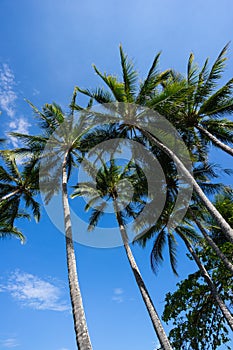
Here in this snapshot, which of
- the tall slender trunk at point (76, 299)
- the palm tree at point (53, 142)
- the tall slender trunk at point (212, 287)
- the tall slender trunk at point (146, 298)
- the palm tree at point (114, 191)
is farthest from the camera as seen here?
the palm tree at point (114, 191)

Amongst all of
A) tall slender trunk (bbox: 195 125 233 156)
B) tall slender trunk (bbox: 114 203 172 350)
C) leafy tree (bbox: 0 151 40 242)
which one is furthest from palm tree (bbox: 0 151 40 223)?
tall slender trunk (bbox: 195 125 233 156)

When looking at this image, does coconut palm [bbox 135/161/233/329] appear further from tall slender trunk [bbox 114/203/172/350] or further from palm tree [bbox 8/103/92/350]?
palm tree [bbox 8/103/92/350]

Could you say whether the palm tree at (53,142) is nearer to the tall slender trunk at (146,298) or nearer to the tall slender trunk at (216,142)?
the tall slender trunk at (146,298)

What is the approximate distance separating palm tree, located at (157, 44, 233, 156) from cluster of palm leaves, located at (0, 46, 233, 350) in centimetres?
4

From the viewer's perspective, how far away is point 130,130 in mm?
12484

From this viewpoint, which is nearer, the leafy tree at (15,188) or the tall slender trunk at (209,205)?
the tall slender trunk at (209,205)

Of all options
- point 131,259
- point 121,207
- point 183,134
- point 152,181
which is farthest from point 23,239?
point 183,134

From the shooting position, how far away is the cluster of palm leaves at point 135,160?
10820 mm

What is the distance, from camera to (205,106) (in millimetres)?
11664

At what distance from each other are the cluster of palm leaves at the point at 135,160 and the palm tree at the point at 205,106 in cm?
4

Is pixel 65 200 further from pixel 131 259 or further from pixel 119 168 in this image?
pixel 119 168

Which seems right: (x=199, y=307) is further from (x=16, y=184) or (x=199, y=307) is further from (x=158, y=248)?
(x=16, y=184)

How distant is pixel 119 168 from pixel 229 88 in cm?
793

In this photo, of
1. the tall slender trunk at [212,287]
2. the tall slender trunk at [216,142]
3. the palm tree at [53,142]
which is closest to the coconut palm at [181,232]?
the tall slender trunk at [212,287]
